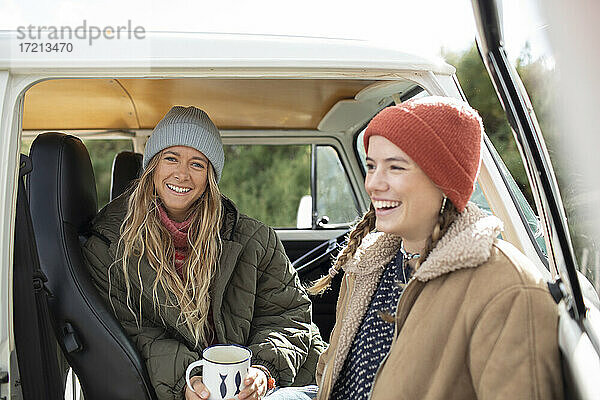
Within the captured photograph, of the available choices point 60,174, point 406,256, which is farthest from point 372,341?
point 60,174

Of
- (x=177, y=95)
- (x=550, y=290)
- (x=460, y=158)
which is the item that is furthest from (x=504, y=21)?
(x=177, y=95)

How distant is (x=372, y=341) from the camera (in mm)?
1589

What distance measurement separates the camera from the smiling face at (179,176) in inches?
91.1

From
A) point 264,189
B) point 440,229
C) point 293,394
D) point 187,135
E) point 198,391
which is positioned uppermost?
point 187,135

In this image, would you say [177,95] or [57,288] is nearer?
[57,288]

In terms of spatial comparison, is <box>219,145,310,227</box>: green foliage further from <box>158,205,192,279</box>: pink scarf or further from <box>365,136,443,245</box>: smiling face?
<box>365,136,443,245</box>: smiling face

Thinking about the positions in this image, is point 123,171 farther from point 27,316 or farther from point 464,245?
point 464,245

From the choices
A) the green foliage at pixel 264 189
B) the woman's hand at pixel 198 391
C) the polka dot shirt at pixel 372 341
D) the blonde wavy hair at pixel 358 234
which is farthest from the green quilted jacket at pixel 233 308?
the green foliage at pixel 264 189

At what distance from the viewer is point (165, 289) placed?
2.19 metres

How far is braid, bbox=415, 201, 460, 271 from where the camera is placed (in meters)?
1.44

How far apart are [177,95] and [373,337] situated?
1.80 meters

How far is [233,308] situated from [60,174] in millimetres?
787

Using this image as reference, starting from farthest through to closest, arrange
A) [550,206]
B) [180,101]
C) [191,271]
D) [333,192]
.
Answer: [333,192] < [180,101] < [191,271] < [550,206]

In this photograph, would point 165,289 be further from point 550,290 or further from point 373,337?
point 550,290
